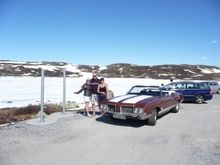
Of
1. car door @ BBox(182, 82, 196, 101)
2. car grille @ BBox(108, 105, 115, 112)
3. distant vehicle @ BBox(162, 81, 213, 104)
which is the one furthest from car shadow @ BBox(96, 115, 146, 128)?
car door @ BBox(182, 82, 196, 101)

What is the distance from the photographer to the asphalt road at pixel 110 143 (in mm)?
6055

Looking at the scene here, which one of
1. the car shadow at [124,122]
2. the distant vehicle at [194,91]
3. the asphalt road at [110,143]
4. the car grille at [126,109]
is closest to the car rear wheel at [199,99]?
the distant vehicle at [194,91]

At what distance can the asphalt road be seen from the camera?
605 cm

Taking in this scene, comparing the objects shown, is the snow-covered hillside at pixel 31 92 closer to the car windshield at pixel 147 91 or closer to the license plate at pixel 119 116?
the car windshield at pixel 147 91

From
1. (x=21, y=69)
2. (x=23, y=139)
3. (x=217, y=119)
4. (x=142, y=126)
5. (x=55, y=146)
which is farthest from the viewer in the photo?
(x=21, y=69)

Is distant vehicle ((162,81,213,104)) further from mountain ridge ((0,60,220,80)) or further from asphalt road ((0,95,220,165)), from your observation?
mountain ridge ((0,60,220,80))

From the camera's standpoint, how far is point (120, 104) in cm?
1005

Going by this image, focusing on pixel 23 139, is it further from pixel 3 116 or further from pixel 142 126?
pixel 3 116

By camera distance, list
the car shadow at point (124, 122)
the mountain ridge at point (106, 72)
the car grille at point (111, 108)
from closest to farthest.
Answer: the car shadow at point (124, 122), the car grille at point (111, 108), the mountain ridge at point (106, 72)

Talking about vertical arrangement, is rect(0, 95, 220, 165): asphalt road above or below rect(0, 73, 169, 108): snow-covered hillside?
below

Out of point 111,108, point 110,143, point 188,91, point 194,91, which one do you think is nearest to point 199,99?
point 194,91

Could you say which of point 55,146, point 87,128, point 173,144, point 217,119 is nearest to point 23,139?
point 55,146

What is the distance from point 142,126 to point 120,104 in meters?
1.04

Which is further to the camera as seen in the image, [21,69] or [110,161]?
[21,69]
